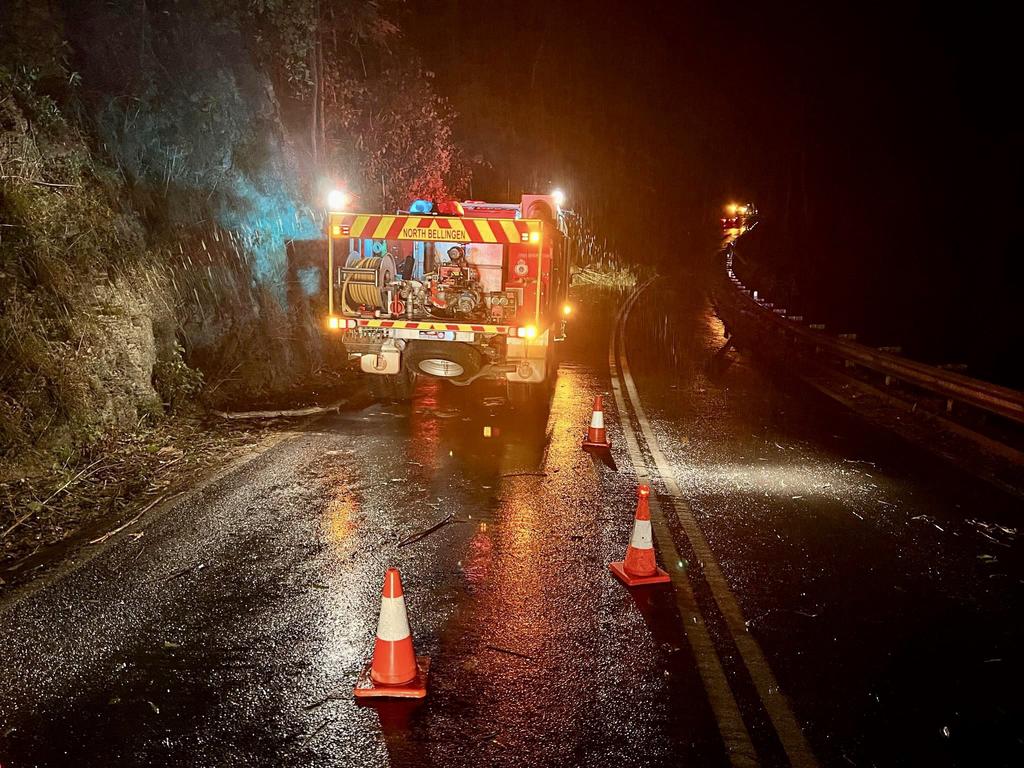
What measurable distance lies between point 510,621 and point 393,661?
39.6 inches

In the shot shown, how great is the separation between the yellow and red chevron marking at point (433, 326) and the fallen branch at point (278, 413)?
137 cm

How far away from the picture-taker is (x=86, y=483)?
7445mm

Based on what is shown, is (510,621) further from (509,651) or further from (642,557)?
(642,557)

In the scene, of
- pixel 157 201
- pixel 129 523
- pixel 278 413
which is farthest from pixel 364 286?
pixel 129 523

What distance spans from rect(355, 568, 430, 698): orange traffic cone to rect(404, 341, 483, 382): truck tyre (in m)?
6.54

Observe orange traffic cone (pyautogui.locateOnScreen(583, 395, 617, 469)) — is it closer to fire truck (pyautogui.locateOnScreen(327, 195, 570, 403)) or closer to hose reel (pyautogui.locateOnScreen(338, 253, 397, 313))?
fire truck (pyautogui.locateOnScreen(327, 195, 570, 403))

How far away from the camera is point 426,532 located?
6.46 meters

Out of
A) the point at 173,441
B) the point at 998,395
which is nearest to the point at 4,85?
the point at 173,441

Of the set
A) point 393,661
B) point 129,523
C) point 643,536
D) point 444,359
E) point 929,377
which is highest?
point 444,359

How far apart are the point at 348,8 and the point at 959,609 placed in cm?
1776

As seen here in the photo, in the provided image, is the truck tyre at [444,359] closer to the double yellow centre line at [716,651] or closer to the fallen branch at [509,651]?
the double yellow centre line at [716,651]

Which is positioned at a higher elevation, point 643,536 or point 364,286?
point 364,286

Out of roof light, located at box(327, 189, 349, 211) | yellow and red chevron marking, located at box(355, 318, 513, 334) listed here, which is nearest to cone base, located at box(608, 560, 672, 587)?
yellow and red chevron marking, located at box(355, 318, 513, 334)

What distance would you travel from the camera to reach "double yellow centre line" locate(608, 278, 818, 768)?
12.6 feet
